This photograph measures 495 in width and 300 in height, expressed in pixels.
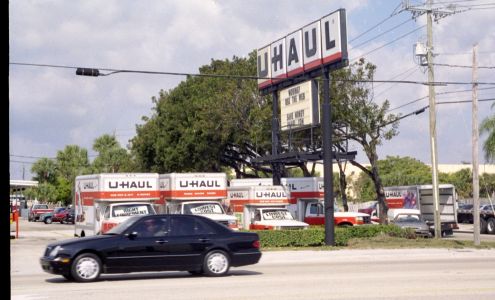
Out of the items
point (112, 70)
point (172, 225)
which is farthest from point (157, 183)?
point (172, 225)

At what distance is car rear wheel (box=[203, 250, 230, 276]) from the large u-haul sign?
1283cm

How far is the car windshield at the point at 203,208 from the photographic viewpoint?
31.0 meters

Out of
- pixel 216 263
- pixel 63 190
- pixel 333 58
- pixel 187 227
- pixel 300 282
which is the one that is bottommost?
pixel 300 282

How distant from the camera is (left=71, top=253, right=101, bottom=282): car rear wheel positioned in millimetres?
15531

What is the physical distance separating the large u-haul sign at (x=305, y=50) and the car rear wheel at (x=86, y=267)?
582 inches

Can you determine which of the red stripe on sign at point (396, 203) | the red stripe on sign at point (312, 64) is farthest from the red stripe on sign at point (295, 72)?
the red stripe on sign at point (396, 203)

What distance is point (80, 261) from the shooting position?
1557cm

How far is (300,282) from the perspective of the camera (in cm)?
1545

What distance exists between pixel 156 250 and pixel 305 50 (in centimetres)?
1569

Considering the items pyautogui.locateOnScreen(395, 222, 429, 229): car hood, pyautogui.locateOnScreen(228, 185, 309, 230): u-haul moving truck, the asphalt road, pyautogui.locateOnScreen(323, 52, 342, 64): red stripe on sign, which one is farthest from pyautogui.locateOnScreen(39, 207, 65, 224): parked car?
the asphalt road

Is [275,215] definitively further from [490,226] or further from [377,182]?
[490,226]

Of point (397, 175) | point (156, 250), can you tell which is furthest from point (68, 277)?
point (397, 175)
